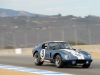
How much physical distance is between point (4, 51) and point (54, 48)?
2864 centimetres

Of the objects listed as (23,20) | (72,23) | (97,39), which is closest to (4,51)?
(97,39)

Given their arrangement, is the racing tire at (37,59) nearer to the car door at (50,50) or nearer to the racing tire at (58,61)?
the car door at (50,50)

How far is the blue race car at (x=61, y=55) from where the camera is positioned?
1772cm

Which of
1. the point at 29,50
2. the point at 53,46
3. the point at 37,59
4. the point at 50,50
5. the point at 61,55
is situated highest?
the point at 53,46

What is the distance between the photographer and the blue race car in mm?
17719

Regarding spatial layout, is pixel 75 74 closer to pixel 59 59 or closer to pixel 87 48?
pixel 59 59

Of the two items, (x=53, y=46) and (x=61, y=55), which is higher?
(x=53, y=46)

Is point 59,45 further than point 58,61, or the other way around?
point 59,45

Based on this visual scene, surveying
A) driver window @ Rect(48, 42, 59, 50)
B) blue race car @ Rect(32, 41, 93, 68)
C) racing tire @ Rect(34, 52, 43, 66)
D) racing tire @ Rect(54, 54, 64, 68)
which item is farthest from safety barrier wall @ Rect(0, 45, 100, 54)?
racing tire @ Rect(54, 54, 64, 68)

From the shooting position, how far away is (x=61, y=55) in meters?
17.9

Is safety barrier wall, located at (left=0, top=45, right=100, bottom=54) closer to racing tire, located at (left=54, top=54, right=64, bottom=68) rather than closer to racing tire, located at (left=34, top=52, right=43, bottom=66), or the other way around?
Result: racing tire, located at (left=34, top=52, right=43, bottom=66)

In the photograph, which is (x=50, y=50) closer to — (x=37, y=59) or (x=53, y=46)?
(x=53, y=46)

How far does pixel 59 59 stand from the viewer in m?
18.1

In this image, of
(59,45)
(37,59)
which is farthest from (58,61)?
(37,59)
